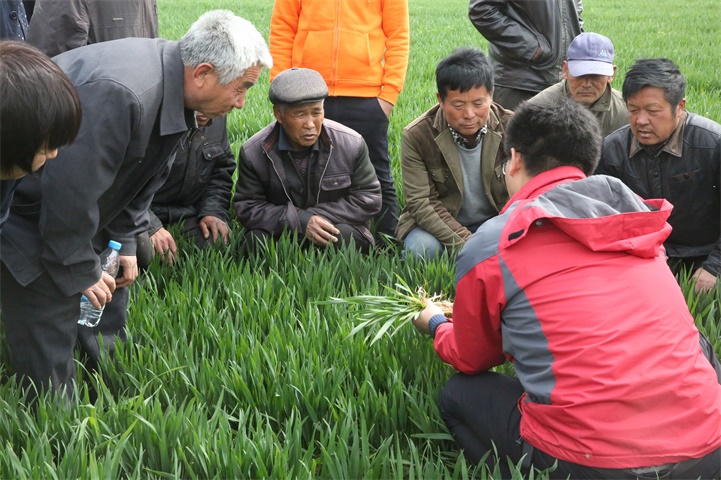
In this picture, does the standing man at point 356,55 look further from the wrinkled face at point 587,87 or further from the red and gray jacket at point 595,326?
the red and gray jacket at point 595,326

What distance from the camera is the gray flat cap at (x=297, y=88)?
148 inches

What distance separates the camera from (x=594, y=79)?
13.2 feet

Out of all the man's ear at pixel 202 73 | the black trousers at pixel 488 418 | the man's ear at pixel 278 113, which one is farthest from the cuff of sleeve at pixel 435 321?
the man's ear at pixel 278 113

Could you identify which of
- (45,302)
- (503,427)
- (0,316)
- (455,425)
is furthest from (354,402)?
(0,316)

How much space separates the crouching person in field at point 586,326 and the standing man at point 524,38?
267 cm

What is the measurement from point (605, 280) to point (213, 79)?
136 centimetres

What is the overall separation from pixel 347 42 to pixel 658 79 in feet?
5.54

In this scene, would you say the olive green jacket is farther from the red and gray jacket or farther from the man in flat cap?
the red and gray jacket

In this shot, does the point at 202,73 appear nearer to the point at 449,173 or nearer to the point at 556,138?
the point at 556,138

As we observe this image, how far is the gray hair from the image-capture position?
8.37 ft

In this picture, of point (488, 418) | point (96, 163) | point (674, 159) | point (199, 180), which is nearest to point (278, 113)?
point (199, 180)

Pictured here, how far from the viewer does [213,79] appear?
8.56 ft

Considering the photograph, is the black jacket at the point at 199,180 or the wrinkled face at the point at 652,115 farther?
the black jacket at the point at 199,180

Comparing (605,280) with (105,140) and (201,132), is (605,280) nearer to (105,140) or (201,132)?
(105,140)
